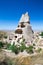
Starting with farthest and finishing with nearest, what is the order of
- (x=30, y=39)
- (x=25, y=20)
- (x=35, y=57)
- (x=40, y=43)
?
1. (x=25, y=20)
2. (x=30, y=39)
3. (x=40, y=43)
4. (x=35, y=57)

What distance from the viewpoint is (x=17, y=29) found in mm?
41562

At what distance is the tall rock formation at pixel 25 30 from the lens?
3770 cm

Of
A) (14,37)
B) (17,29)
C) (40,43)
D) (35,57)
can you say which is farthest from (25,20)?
(35,57)

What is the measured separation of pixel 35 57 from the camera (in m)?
7.09

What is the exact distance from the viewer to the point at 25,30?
39312mm

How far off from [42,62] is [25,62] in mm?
714

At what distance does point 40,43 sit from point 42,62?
25416 mm

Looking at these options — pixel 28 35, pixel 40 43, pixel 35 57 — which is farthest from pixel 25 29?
pixel 35 57

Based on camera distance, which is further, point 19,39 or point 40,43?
point 19,39

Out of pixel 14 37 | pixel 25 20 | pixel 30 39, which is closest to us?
pixel 30 39

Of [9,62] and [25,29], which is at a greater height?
[25,29]

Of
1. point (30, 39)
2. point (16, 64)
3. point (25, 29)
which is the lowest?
point (16, 64)

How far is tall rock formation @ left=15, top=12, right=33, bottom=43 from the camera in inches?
1484

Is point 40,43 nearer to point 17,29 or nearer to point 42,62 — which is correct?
point 17,29
